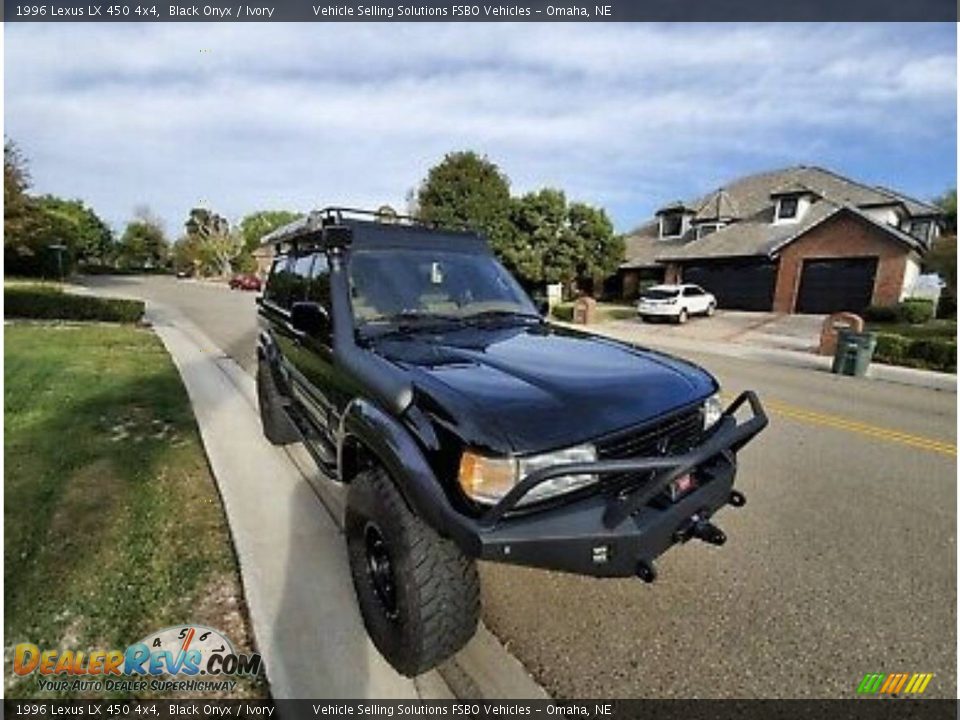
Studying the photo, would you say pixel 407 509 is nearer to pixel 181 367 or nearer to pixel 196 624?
pixel 196 624

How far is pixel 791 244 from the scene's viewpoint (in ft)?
82.8

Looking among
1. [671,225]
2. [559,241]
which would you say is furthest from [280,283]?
[671,225]

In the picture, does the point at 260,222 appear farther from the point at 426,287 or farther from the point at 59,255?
the point at 426,287

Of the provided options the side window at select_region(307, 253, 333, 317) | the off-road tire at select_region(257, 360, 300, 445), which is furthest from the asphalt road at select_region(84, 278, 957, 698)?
the off-road tire at select_region(257, 360, 300, 445)

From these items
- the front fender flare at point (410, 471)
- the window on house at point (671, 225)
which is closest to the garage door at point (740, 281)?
the window on house at point (671, 225)

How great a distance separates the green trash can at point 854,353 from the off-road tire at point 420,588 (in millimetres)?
12528

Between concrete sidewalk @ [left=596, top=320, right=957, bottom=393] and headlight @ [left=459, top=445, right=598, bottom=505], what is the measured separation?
10786 millimetres

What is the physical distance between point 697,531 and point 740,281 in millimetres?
28061

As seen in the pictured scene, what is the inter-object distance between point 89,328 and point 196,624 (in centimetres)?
1438

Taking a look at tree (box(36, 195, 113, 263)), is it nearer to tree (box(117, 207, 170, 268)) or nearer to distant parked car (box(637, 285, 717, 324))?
tree (box(117, 207, 170, 268))

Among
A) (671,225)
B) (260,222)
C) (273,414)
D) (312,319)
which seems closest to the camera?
(312,319)

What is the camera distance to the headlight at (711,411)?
9.52ft

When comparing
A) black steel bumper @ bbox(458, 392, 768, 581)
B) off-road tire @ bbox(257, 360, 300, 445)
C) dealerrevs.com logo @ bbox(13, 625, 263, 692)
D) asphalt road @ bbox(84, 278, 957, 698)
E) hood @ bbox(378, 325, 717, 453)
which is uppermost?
hood @ bbox(378, 325, 717, 453)

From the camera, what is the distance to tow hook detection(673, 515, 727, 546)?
2.43 m
